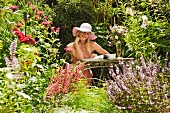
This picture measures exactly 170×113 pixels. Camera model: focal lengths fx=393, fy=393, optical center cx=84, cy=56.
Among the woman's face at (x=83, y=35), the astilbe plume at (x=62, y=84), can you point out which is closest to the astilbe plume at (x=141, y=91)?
the astilbe plume at (x=62, y=84)

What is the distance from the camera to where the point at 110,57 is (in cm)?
536

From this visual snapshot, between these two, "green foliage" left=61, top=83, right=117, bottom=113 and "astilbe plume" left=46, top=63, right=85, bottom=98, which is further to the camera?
"green foliage" left=61, top=83, right=117, bottom=113

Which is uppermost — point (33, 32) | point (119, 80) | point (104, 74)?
point (33, 32)

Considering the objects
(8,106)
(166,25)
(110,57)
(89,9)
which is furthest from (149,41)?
(8,106)

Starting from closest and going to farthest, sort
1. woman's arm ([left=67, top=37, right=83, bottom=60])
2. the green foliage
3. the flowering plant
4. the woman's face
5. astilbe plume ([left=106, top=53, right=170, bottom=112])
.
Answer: astilbe plume ([left=106, top=53, right=170, bottom=112]) → the green foliage → woman's arm ([left=67, top=37, right=83, bottom=60]) → the woman's face → the flowering plant

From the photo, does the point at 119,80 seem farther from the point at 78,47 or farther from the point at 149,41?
the point at 149,41

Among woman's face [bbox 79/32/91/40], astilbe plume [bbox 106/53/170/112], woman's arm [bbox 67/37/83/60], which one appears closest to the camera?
astilbe plume [bbox 106/53/170/112]

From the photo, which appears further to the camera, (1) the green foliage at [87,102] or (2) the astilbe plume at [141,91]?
(1) the green foliage at [87,102]

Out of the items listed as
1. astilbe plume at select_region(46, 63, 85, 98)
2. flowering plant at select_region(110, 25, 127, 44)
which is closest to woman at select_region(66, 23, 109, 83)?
flowering plant at select_region(110, 25, 127, 44)

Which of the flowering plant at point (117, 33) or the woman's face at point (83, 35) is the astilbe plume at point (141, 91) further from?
the flowering plant at point (117, 33)

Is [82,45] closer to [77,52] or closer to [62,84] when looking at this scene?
[77,52]

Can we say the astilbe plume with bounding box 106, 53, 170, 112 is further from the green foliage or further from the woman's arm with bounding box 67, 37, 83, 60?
the woman's arm with bounding box 67, 37, 83, 60

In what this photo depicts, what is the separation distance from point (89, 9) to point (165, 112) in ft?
14.2

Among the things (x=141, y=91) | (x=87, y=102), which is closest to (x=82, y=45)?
(x=87, y=102)
